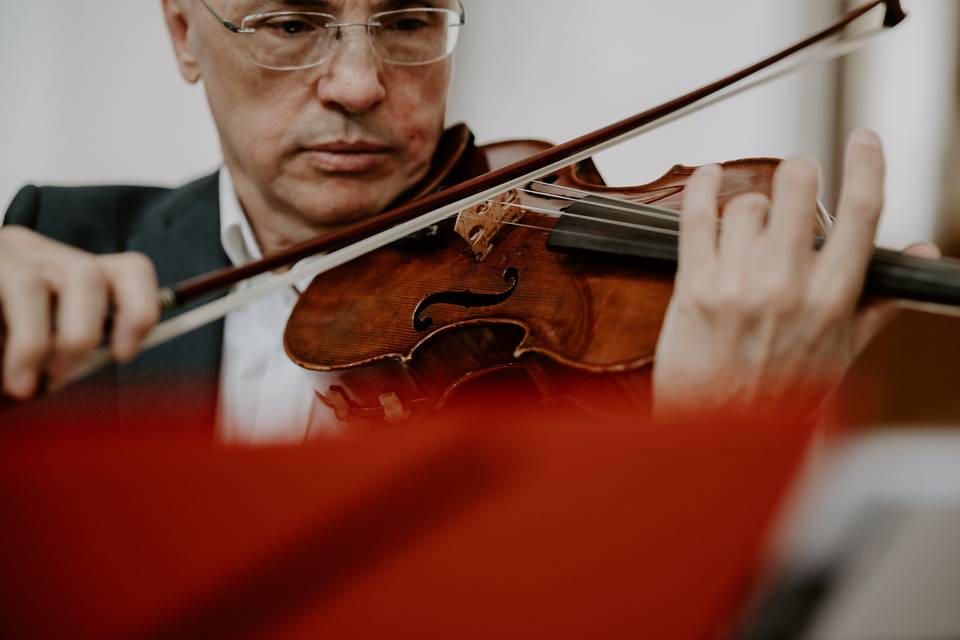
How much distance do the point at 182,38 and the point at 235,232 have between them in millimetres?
244

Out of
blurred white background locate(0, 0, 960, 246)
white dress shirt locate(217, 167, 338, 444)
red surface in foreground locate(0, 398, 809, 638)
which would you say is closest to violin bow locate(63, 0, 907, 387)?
white dress shirt locate(217, 167, 338, 444)

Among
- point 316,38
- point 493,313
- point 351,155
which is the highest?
point 316,38

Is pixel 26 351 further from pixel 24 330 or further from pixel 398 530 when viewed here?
pixel 398 530

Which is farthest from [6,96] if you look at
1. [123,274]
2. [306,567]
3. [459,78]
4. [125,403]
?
[306,567]

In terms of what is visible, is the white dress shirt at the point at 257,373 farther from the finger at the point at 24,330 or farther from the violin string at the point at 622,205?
the finger at the point at 24,330

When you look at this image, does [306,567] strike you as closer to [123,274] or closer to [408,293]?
[123,274]

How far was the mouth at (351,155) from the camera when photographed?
2.98ft

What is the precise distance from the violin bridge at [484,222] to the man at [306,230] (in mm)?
172

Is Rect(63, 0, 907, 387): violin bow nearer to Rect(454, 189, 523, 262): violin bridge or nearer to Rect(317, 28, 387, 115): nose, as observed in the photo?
Rect(454, 189, 523, 262): violin bridge

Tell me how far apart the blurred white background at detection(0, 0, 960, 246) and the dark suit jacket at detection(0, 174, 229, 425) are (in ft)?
2.26

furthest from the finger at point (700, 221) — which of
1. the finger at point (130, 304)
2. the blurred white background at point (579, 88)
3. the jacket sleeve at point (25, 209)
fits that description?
the blurred white background at point (579, 88)

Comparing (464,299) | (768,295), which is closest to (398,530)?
(768,295)

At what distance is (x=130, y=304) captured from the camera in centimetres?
49

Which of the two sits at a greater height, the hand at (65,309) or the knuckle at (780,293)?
the hand at (65,309)
